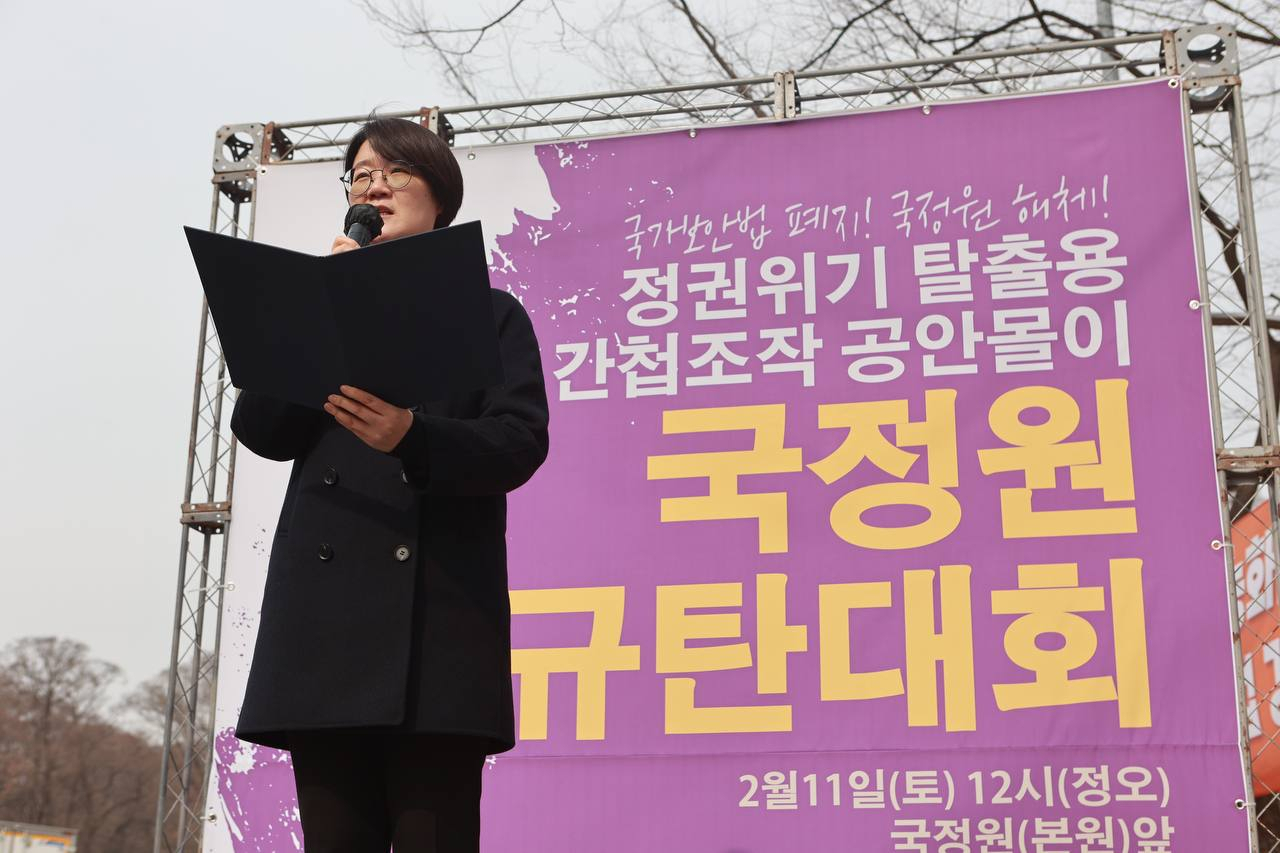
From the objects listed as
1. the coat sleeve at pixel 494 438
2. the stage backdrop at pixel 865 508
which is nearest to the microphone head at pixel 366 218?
the coat sleeve at pixel 494 438

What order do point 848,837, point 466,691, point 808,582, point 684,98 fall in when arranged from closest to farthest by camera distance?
point 466,691 < point 848,837 < point 808,582 < point 684,98

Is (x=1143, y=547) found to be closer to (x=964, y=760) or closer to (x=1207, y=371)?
(x=1207, y=371)

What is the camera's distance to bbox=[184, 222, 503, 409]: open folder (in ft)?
4.24

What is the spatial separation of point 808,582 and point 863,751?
16.5 inches

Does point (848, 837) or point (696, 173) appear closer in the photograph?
point (848, 837)

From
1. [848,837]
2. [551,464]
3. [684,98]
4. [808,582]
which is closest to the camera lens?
[848,837]

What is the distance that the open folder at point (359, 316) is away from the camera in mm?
1292

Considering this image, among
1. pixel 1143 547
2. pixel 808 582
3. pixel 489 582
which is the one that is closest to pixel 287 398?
pixel 489 582

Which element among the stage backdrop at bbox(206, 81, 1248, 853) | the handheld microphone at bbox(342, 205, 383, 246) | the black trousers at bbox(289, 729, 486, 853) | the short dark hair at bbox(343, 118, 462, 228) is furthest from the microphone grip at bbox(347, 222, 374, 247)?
the stage backdrop at bbox(206, 81, 1248, 853)

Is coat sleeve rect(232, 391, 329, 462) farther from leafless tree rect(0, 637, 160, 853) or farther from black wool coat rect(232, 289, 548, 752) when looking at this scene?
leafless tree rect(0, 637, 160, 853)

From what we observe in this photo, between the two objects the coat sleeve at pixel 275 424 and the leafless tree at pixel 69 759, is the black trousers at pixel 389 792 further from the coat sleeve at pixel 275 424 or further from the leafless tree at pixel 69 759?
the leafless tree at pixel 69 759

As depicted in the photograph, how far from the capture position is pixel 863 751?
116 inches

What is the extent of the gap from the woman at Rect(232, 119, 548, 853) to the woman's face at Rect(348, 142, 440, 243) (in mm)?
139

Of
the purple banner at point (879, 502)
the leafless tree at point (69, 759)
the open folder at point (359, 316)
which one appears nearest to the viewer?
the open folder at point (359, 316)
